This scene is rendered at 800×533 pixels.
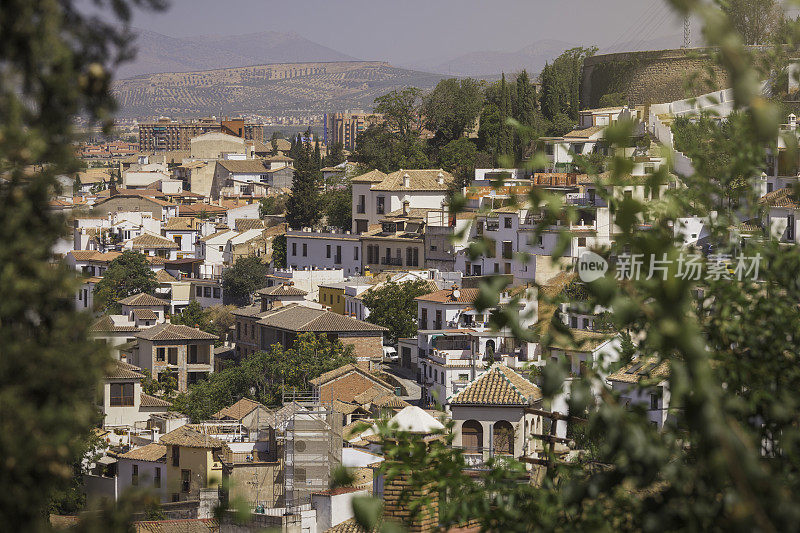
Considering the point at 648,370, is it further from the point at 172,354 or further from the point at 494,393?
the point at 172,354

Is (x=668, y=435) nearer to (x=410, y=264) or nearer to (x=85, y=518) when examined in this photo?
(x=85, y=518)

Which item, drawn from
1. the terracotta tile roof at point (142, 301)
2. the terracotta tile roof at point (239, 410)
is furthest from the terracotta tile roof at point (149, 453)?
the terracotta tile roof at point (142, 301)

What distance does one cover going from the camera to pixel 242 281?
46.0 m

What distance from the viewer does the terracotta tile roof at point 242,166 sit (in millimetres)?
77875

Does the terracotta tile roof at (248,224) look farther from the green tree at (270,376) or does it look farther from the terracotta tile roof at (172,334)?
the green tree at (270,376)

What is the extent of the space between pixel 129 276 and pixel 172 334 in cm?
1190

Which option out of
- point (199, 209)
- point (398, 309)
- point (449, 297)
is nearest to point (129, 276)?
point (398, 309)

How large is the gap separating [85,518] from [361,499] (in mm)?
910

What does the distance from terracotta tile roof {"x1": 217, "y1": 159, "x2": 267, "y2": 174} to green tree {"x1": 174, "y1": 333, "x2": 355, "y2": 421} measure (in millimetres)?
45359

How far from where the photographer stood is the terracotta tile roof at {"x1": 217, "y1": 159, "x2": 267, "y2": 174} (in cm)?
7788

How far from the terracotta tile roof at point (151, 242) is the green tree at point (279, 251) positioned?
6483mm

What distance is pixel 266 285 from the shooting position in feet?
152

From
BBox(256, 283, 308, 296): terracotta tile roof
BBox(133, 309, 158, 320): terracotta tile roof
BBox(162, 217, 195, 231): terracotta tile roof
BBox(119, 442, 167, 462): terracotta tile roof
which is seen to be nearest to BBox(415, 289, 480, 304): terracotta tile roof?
BBox(256, 283, 308, 296): terracotta tile roof

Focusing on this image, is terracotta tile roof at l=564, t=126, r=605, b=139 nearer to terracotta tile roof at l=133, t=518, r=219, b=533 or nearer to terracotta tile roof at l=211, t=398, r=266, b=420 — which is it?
terracotta tile roof at l=211, t=398, r=266, b=420
